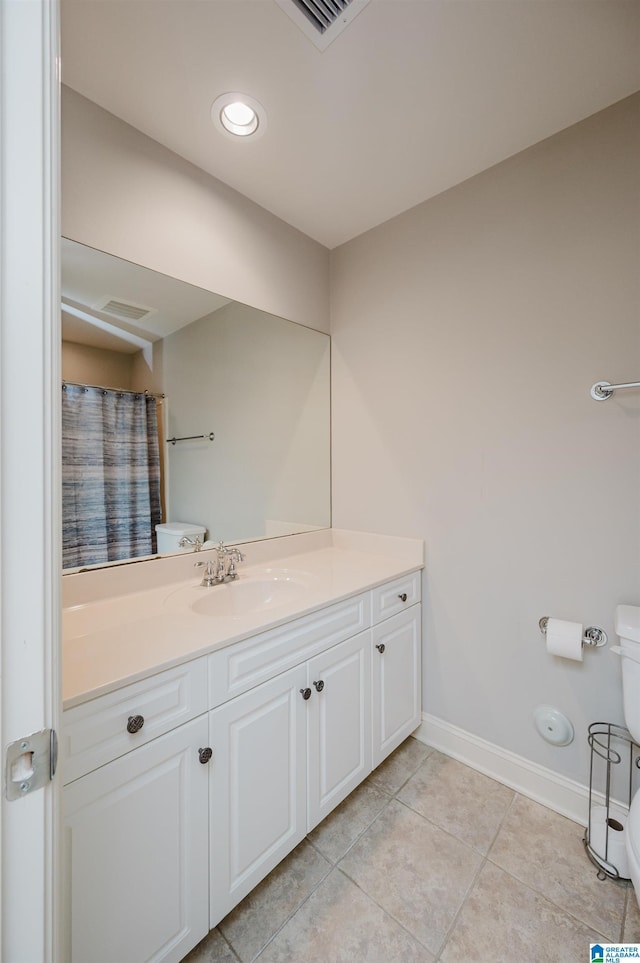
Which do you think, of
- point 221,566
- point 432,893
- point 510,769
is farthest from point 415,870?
point 221,566

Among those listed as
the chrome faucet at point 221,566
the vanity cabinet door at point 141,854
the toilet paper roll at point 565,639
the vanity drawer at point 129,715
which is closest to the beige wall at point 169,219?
the chrome faucet at point 221,566

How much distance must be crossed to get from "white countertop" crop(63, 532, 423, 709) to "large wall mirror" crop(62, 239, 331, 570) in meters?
0.12

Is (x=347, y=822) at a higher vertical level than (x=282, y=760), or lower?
lower

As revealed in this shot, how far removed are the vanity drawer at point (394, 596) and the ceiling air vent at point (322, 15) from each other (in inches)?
67.9

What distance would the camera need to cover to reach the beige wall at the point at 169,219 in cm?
122

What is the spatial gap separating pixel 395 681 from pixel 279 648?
0.73 m

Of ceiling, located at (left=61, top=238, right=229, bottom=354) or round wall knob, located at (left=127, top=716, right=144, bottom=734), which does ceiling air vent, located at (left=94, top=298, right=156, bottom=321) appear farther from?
round wall knob, located at (left=127, top=716, right=144, bottom=734)

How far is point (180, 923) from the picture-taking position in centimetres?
92

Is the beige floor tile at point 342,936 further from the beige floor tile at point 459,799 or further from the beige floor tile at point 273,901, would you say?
the beige floor tile at point 459,799

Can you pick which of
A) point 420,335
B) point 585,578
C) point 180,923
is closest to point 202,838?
point 180,923

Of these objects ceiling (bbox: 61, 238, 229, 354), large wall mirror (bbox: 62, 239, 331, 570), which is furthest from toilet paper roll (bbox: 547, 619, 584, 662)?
ceiling (bbox: 61, 238, 229, 354)

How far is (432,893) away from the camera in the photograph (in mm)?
1154

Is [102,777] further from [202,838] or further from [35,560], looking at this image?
[35,560]

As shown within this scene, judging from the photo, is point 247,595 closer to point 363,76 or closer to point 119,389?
point 119,389
